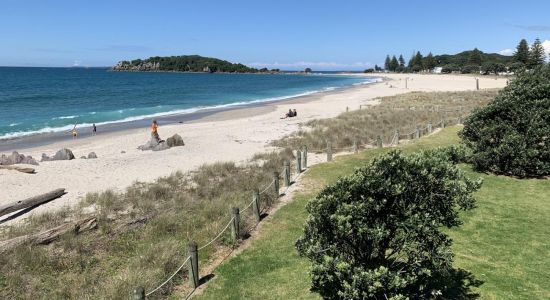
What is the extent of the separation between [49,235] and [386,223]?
8.89 metres

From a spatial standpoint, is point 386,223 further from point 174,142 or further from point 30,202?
point 174,142

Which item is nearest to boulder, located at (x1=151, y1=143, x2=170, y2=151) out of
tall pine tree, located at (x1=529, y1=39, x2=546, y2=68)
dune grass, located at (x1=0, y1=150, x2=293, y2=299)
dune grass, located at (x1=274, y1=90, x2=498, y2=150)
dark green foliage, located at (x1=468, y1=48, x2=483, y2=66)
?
dune grass, located at (x1=274, y1=90, x2=498, y2=150)

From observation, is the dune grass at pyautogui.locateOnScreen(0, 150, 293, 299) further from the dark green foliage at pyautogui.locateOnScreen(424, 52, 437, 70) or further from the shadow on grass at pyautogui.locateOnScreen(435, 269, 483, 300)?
the dark green foliage at pyautogui.locateOnScreen(424, 52, 437, 70)

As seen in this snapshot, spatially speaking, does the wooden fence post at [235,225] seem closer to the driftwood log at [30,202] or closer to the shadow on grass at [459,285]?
the shadow on grass at [459,285]

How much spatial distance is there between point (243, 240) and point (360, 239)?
5.35 m

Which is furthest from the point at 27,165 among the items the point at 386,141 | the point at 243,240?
the point at 386,141

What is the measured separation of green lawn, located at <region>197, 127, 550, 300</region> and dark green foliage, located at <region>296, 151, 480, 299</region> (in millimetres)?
1898

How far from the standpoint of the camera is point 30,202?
14703 mm

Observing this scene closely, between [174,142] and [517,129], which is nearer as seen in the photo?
[517,129]

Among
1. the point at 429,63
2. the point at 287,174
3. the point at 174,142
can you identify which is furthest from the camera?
the point at 429,63

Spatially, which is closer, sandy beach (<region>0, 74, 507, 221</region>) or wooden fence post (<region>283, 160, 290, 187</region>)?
wooden fence post (<region>283, 160, 290, 187</region>)

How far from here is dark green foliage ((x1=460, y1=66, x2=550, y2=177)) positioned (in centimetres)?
1484

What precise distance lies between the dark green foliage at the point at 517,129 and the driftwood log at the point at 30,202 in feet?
53.2

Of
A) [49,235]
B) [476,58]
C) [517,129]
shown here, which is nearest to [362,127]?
[517,129]
